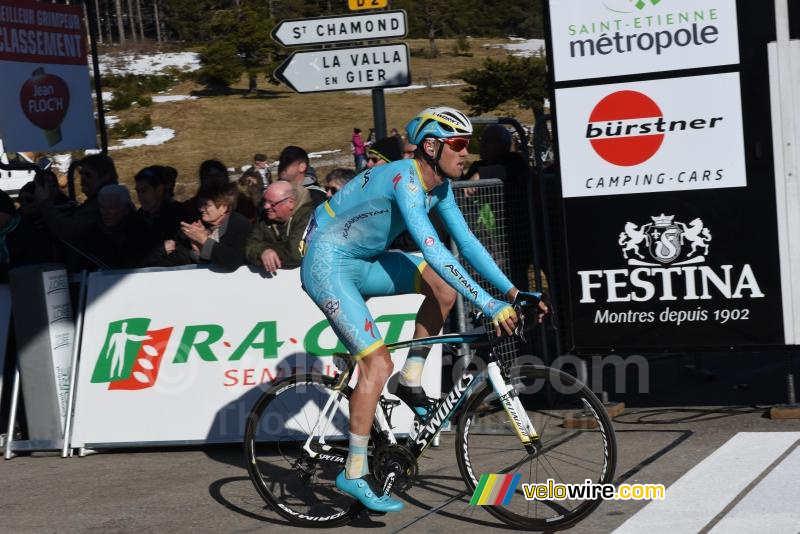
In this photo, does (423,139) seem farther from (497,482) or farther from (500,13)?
(500,13)

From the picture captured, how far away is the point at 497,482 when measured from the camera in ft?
18.7

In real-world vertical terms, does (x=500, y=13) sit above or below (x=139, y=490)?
above

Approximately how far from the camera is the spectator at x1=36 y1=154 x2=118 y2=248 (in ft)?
28.2

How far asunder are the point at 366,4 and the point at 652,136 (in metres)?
3.10

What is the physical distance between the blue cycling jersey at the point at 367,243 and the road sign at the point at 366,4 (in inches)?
158

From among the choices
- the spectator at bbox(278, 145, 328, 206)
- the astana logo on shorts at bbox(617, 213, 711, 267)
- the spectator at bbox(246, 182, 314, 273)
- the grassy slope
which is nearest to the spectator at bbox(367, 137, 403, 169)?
the spectator at bbox(246, 182, 314, 273)

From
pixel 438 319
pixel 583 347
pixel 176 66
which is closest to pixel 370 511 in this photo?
pixel 438 319

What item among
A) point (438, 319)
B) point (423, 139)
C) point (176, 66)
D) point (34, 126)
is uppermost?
point (176, 66)

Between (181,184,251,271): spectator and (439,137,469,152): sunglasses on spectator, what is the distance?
2655mm

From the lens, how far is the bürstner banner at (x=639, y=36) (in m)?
7.22

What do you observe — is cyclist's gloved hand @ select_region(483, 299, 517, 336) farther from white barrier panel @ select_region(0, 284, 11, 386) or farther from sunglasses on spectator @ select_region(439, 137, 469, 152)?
white barrier panel @ select_region(0, 284, 11, 386)

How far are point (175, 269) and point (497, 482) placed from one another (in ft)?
10.8

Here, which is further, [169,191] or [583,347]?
[169,191]

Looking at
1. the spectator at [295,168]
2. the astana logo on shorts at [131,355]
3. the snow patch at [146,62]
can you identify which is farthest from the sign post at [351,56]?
the snow patch at [146,62]
